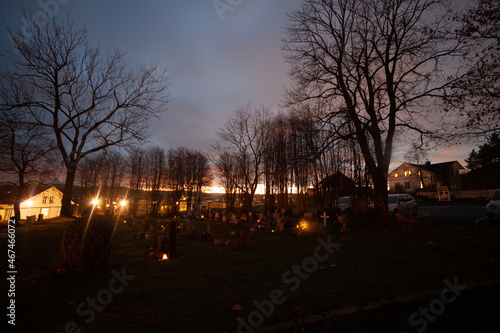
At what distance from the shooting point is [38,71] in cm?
1448

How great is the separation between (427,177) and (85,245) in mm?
63914

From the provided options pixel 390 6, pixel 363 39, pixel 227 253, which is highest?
pixel 390 6

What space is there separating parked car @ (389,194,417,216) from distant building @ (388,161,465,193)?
33361 mm

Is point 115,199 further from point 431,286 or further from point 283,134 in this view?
point 431,286

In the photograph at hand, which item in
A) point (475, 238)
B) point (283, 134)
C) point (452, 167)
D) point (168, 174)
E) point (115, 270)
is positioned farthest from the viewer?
point (452, 167)

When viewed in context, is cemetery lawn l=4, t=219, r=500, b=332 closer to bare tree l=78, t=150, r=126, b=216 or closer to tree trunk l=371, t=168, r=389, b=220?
tree trunk l=371, t=168, r=389, b=220

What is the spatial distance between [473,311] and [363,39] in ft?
45.5

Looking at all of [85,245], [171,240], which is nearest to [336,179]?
[171,240]

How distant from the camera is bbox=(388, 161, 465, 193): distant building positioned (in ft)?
153

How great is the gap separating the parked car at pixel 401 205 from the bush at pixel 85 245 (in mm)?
16914

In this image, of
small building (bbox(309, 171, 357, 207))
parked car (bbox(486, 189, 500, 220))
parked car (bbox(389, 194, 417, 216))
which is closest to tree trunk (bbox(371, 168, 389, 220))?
small building (bbox(309, 171, 357, 207))

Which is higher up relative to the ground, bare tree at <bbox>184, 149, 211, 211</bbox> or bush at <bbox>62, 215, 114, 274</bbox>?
bare tree at <bbox>184, 149, 211, 211</bbox>

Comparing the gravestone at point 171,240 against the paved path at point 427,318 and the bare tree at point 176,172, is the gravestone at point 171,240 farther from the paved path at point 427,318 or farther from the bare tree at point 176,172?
the bare tree at point 176,172

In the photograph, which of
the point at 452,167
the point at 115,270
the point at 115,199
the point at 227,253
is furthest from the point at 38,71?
the point at 452,167
